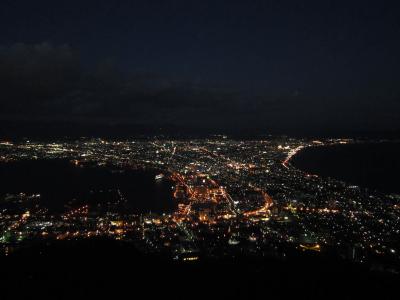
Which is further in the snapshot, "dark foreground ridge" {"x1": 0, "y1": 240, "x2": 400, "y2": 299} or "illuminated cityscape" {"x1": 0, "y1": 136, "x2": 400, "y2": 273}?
"illuminated cityscape" {"x1": 0, "y1": 136, "x2": 400, "y2": 273}

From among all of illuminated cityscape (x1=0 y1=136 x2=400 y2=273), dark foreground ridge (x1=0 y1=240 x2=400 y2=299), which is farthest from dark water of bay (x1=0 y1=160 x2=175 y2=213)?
dark foreground ridge (x1=0 y1=240 x2=400 y2=299)

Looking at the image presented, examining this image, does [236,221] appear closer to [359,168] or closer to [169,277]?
[169,277]

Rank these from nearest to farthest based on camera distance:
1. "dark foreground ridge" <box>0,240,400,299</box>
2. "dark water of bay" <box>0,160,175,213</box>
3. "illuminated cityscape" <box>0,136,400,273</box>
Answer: "dark foreground ridge" <box>0,240,400,299</box> < "illuminated cityscape" <box>0,136,400,273</box> < "dark water of bay" <box>0,160,175,213</box>

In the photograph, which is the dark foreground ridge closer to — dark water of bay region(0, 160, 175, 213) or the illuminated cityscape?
the illuminated cityscape

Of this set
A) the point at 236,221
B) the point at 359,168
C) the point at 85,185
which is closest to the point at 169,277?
the point at 236,221

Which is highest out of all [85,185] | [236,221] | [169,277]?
[169,277]

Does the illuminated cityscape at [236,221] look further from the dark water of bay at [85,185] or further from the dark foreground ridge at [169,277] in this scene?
the dark foreground ridge at [169,277]

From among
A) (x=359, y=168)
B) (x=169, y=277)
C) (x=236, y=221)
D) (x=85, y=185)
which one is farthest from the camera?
(x=359, y=168)
